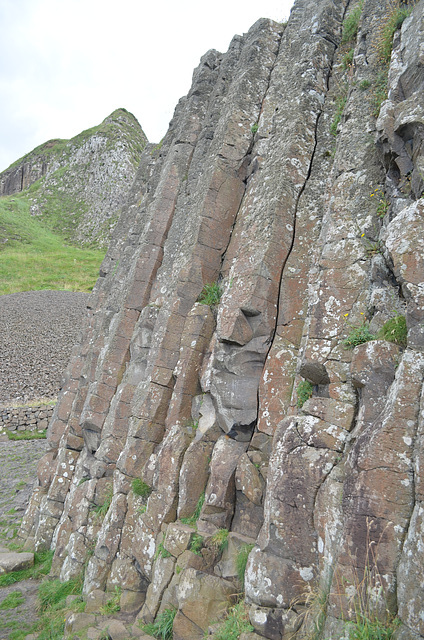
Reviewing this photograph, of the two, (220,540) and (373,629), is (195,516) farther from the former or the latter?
(373,629)

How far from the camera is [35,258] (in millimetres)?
59812

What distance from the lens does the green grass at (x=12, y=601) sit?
435 inches

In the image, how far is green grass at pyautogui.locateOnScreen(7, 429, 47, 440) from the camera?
24.8 meters

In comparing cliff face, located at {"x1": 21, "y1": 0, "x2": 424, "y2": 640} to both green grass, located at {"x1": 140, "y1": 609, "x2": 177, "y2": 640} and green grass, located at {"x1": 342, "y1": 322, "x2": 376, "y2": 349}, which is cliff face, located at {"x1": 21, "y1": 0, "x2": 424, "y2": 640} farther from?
green grass, located at {"x1": 140, "y1": 609, "x2": 177, "y2": 640}

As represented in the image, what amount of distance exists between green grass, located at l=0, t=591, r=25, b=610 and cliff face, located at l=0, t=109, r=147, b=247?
201 ft

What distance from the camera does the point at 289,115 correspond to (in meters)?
11.2

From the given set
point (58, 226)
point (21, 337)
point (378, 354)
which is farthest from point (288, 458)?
point (58, 226)

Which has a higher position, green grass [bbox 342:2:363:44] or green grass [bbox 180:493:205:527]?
green grass [bbox 342:2:363:44]

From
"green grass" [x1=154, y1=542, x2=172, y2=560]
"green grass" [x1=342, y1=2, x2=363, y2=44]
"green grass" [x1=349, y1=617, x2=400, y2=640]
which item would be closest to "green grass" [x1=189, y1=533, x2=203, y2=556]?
"green grass" [x1=154, y1=542, x2=172, y2=560]

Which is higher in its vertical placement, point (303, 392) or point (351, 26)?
point (351, 26)

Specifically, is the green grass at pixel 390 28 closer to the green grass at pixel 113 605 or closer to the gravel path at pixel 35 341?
the green grass at pixel 113 605

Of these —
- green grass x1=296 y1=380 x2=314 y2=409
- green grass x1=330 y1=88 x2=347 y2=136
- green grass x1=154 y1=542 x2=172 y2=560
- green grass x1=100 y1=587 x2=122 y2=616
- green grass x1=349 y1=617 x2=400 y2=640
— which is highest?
green grass x1=330 y1=88 x2=347 y2=136

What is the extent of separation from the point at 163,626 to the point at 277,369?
4.98 meters

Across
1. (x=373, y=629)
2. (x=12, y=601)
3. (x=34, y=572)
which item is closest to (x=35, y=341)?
(x=34, y=572)
